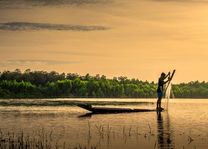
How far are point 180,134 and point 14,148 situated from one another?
1307 centimetres

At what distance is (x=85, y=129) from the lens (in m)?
38.8

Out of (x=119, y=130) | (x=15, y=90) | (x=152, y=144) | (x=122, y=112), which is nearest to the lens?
(x=152, y=144)

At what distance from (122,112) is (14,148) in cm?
3283

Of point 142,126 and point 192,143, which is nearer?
point 192,143

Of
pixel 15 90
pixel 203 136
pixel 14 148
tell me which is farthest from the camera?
pixel 15 90

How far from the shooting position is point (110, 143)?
30.8 metres

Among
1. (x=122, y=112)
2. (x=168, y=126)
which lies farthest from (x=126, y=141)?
(x=122, y=112)

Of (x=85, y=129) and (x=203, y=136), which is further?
(x=85, y=129)

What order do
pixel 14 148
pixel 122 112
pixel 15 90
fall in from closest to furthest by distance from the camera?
pixel 14 148, pixel 122 112, pixel 15 90

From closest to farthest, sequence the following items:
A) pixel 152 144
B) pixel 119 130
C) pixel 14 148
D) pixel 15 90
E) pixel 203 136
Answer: pixel 14 148 < pixel 152 144 < pixel 203 136 < pixel 119 130 < pixel 15 90

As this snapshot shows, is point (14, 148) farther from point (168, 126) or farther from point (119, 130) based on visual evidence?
point (168, 126)

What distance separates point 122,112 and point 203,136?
83.4 ft

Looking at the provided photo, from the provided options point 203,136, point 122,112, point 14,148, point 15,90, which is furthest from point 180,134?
point 15,90

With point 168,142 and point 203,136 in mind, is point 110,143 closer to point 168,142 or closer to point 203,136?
point 168,142
